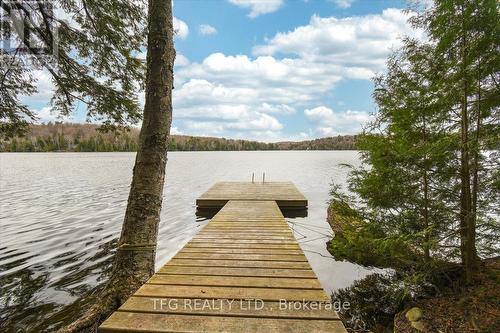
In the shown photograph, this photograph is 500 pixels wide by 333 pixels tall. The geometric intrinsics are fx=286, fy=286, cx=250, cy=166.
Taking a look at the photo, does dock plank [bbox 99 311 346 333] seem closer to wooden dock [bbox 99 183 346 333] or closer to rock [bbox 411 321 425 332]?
wooden dock [bbox 99 183 346 333]

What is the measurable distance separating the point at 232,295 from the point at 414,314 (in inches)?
124

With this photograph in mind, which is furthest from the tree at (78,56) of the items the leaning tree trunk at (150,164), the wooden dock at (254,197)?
the wooden dock at (254,197)

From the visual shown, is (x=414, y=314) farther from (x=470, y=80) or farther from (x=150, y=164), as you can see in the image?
(x=150, y=164)

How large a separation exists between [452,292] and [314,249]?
13.8 feet

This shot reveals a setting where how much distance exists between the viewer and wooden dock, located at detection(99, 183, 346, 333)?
95.7 inches

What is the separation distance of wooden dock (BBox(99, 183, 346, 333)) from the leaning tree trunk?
0.44 m

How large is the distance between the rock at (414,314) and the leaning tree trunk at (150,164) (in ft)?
12.7

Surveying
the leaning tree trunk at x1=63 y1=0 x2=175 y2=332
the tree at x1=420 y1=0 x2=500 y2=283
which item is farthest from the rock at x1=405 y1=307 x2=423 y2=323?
the leaning tree trunk at x1=63 y1=0 x2=175 y2=332

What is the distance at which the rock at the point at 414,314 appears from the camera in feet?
14.0

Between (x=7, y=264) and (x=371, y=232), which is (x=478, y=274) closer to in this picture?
(x=371, y=232)

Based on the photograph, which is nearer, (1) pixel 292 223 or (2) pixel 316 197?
(1) pixel 292 223

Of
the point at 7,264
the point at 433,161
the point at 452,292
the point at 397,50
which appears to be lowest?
the point at 7,264

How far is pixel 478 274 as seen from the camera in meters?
4.69

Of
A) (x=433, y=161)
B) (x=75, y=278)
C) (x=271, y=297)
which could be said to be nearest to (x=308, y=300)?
(x=271, y=297)
